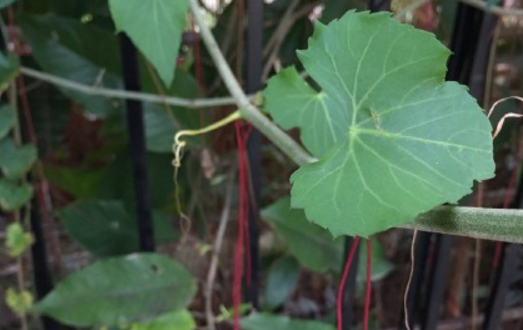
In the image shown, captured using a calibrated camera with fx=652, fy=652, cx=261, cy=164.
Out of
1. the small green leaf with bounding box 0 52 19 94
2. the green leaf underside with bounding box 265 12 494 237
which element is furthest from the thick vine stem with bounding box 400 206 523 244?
the small green leaf with bounding box 0 52 19 94

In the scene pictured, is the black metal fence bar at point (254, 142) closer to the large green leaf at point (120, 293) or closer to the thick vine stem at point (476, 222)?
the large green leaf at point (120, 293)

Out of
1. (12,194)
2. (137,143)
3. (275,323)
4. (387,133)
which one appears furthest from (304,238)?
(387,133)

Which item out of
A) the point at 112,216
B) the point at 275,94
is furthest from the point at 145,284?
the point at 275,94

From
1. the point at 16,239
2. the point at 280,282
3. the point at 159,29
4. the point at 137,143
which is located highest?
the point at 159,29

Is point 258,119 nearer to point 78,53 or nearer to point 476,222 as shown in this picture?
point 476,222

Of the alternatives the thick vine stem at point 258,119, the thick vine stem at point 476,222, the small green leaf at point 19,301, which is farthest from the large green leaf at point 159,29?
the small green leaf at point 19,301

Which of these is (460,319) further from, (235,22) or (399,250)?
(235,22)
